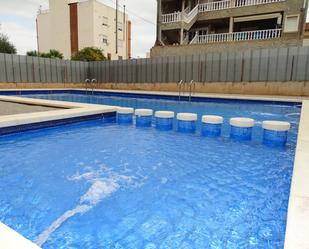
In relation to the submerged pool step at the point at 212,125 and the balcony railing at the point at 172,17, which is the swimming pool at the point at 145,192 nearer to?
the submerged pool step at the point at 212,125

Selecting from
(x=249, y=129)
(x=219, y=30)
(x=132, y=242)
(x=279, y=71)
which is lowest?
(x=132, y=242)

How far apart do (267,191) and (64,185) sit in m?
2.16

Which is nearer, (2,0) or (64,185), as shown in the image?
(64,185)

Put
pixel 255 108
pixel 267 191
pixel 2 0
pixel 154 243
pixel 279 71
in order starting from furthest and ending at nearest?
1. pixel 2 0
2. pixel 279 71
3. pixel 255 108
4. pixel 267 191
5. pixel 154 243

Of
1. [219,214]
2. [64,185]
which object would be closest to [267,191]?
[219,214]

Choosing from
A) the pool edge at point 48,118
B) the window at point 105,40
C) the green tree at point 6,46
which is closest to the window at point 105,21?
the window at point 105,40

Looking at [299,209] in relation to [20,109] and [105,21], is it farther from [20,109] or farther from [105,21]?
[105,21]

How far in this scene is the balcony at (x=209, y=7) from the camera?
48.2 ft

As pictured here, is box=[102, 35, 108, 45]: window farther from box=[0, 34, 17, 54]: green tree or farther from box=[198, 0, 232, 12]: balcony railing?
box=[198, 0, 232, 12]: balcony railing

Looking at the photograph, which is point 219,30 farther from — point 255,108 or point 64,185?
point 64,185

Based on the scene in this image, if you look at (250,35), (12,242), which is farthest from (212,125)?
(250,35)

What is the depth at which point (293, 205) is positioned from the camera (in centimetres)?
145

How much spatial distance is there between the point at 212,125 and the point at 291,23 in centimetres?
1214

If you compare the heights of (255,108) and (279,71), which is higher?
(279,71)
